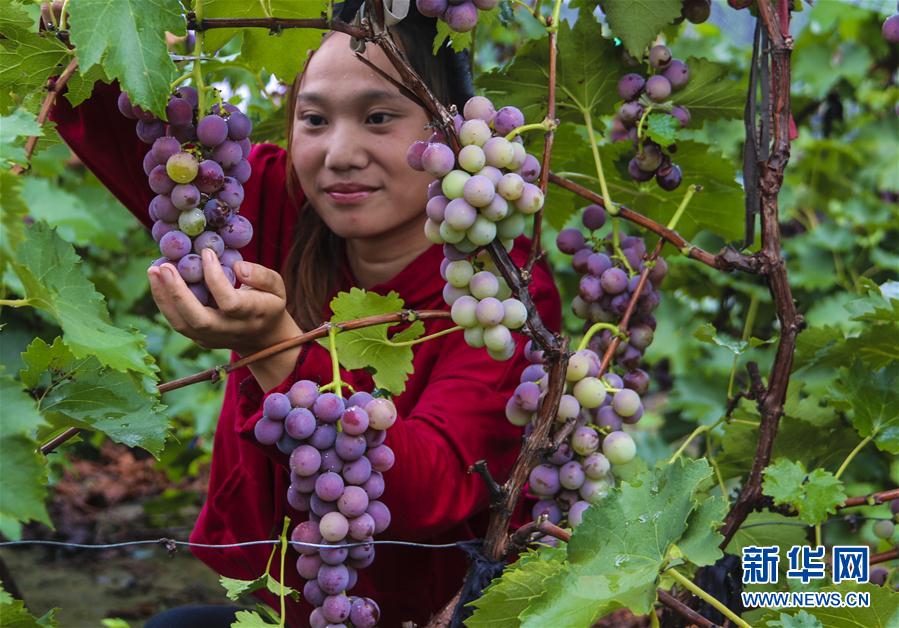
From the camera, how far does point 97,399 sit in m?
1.16

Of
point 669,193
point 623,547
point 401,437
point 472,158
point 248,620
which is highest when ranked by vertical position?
point 669,193

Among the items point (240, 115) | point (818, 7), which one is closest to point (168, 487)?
point (818, 7)

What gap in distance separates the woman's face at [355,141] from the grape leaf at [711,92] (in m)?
0.35

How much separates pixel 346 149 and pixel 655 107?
402 mm

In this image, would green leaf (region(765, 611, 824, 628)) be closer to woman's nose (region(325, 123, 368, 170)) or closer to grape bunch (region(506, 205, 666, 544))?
grape bunch (region(506, 205, 666, 544))

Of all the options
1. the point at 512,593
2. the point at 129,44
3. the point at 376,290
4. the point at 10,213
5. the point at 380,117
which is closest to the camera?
the point at 10,213

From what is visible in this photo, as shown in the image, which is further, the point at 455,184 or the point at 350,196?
the point at 350,196

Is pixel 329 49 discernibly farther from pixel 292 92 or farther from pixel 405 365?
pixel 405 365

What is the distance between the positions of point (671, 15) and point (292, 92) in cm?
57

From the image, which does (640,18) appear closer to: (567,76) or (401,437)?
(567,76)

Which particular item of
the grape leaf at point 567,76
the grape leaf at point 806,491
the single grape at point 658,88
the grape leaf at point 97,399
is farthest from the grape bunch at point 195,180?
the grape leaf at point 806,491

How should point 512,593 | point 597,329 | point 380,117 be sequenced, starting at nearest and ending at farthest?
point 512,593
point 597,329
point 380,117

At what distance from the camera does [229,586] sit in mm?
1189

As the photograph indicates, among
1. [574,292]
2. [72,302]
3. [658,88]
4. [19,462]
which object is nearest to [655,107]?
[658,88]
